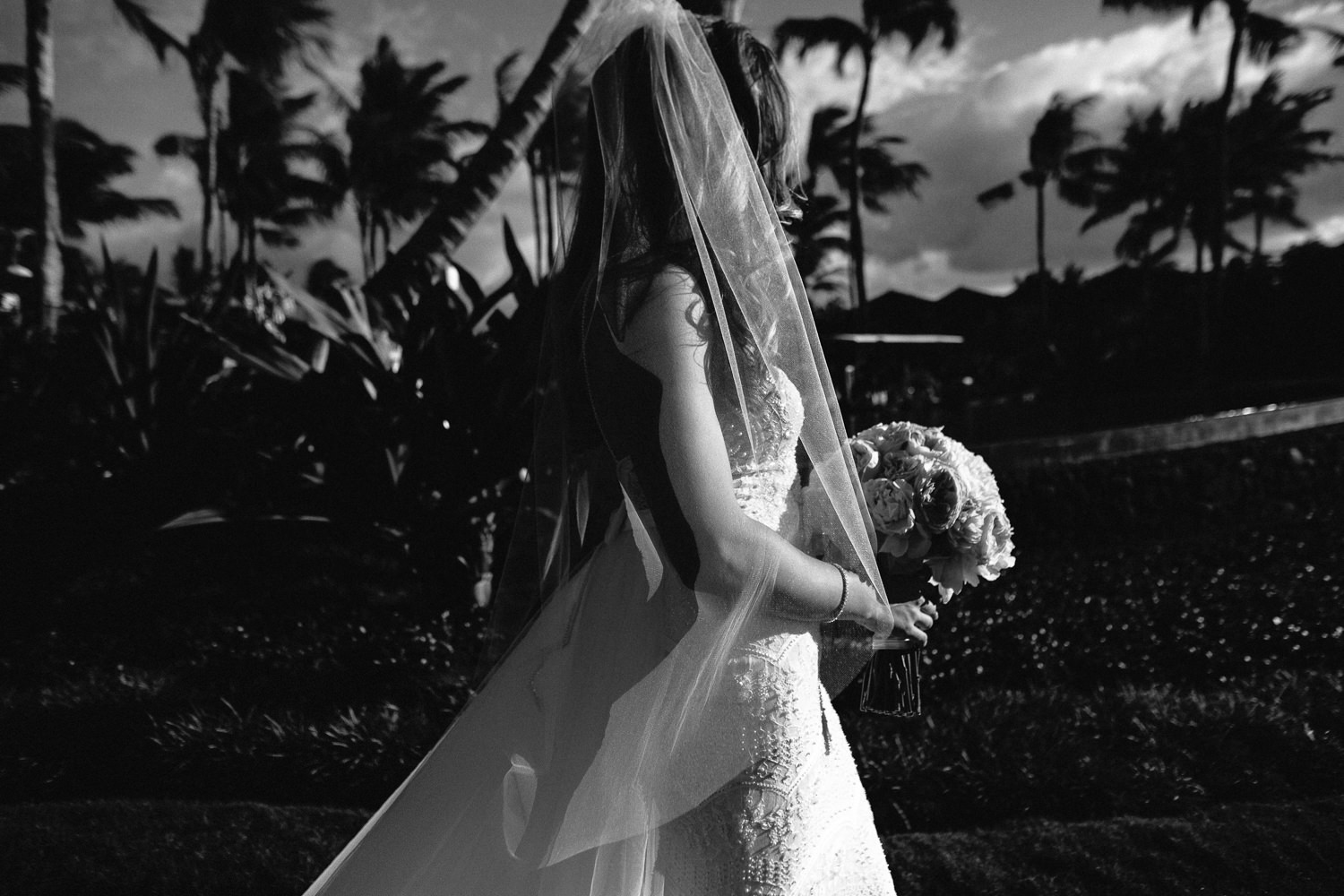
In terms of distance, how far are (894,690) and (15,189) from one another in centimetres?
4366

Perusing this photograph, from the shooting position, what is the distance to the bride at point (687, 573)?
1.33m

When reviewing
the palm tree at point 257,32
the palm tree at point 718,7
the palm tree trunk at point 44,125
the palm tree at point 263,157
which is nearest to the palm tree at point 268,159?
the palm tree at point 263,157

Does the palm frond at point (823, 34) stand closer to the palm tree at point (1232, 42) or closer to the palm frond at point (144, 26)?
the palm tree at point (1232, 42)

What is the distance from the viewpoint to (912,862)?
2873 millimetres

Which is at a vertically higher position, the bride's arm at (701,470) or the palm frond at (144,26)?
the palm frond at (144,26)

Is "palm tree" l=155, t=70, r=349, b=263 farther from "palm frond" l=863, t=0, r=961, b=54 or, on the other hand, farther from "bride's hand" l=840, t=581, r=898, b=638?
"bride's hand" l=840, t=581, r=898, b=638

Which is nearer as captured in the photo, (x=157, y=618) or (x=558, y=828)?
(x=558, y=828)

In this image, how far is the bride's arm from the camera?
1276 mm

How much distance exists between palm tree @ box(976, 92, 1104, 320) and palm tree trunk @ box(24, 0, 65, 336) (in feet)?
113

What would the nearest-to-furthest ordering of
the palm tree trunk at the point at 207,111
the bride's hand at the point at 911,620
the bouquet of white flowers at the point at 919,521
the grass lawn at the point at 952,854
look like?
the bride's hand at the point at 911,620 → the bouquet of white flowers at the point at 919,521 → the grass lawn at the point at 952,854 → the palm tree trunk at the point at 207,111

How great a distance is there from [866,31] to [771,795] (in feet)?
96.0

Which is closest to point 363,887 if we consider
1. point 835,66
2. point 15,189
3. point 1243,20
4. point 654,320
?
point 654,320

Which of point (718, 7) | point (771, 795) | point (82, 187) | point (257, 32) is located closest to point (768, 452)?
point (771, 795)

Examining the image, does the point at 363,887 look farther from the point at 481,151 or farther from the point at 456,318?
the point at 481,151
